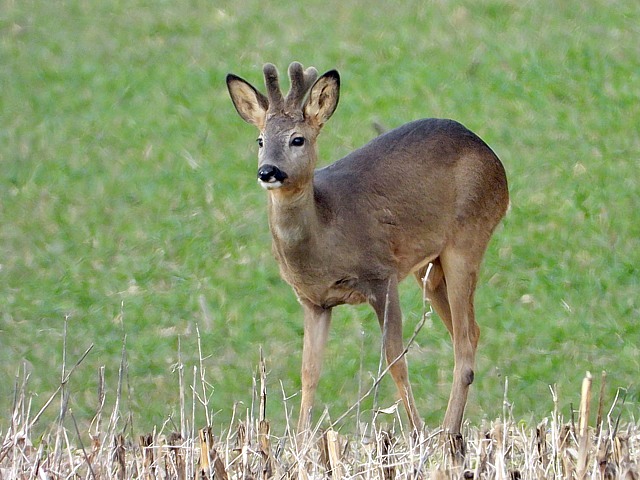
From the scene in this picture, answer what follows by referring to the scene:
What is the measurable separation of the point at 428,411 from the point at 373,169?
7.12 feet

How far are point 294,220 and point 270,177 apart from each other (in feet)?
1.81

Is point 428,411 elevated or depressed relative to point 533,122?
depressed

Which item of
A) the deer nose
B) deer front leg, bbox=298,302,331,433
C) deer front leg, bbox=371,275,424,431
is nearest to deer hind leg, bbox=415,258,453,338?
deer front leg, bbox=371,275,424,431

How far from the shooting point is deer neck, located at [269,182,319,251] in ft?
23.7

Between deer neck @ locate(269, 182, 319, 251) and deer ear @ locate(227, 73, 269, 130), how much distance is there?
442 mm

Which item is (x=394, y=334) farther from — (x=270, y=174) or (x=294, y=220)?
(x=270, y=174)

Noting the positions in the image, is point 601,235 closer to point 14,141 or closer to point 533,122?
point 533,122

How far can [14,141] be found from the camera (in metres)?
14.3

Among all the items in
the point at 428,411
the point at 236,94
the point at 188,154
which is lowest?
the point at 428,411

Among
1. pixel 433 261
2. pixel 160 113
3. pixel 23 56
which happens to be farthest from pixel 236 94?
pixel 23 56

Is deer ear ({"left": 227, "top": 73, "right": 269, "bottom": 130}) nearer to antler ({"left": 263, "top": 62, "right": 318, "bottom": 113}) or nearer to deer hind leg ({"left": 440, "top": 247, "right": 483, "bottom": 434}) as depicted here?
antler ({"left": 263, "top": 62, "right": 318, "bottom": 113})

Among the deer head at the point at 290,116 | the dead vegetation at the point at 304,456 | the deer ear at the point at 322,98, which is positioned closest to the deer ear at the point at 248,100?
the deer head at the point at 290,116

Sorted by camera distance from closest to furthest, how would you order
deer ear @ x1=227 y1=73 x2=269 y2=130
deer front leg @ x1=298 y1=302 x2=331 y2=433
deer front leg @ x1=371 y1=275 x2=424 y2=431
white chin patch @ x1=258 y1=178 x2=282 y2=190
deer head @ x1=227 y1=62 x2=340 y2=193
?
white chin patch @ x1=258 y1=178 x2=282 y2=190
deer head @ x1=227 y1=62 x2=340 y2=193
deer ear @ x1=227 y1=73 x2=269 y2=130
deer front leg @ x1=371 y1=275 x2=424 y2=431
deer front leg @ x1=298 y1=302 x2=331 y2=433

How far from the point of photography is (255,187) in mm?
13281
